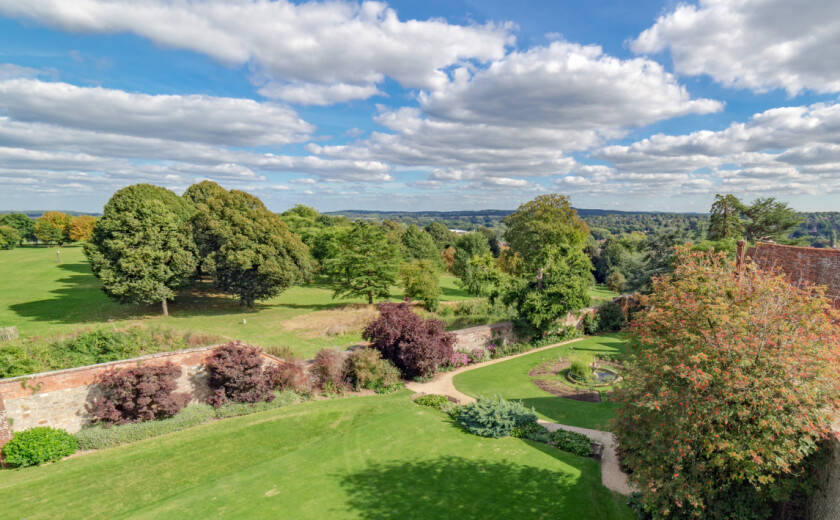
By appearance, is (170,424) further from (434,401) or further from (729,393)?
(729,393)

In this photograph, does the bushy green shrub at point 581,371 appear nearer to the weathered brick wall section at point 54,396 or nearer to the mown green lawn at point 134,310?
the mown green lawn at point 134,310

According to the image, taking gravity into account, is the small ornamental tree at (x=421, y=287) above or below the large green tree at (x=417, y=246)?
below

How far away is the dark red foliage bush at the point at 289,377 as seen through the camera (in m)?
17.6

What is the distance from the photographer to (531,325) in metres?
27.6

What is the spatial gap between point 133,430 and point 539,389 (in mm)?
18400

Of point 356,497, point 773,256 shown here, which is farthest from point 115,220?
point 773,256

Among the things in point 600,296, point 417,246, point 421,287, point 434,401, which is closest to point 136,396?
point 434,401

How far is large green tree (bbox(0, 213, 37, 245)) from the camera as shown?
2869 inches

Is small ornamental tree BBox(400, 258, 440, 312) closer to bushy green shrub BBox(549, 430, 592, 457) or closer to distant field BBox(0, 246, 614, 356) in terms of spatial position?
distant field BBox(0, 246, 614, 356)

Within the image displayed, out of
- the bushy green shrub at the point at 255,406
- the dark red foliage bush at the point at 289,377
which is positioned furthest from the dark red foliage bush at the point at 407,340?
the bushy green shrub at the point at 255,406

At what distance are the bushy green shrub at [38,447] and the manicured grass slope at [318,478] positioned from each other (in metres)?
0.50

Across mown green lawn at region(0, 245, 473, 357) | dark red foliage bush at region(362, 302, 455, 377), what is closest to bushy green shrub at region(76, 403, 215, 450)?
mown green lawn at region(0, 245, 473, 357)

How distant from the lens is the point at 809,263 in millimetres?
17375

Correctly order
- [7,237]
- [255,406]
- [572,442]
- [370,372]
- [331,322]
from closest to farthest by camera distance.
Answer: [572,442] → [255,406] → [370,372] → [331,322] → [7,237]
